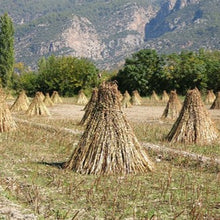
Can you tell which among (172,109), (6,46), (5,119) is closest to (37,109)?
(172,109)

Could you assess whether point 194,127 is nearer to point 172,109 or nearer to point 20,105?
point 172,109

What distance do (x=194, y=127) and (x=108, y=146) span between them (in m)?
4.28

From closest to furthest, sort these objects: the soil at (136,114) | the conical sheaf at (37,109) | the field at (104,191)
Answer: the field at (104,191) → the soil at (136,114) → the conical sheaf at (37,109)

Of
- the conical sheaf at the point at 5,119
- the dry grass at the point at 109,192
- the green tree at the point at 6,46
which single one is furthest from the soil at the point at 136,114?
the green tree at the point at 6,46

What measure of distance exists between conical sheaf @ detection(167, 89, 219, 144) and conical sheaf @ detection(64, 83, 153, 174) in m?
3.51

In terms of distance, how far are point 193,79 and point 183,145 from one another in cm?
2965

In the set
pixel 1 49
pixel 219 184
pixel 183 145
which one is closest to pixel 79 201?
pixel 219 184

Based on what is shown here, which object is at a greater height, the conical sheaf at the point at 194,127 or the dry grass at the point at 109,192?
the conical sheaf at the point at 194,127

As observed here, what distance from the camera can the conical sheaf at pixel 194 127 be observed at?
35.2 feet

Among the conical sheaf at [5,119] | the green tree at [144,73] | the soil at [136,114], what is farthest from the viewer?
the green tree at [144,73]

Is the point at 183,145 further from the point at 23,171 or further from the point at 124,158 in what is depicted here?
the point at 23,171

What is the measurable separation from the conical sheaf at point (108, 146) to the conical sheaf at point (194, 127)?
3.51 meters

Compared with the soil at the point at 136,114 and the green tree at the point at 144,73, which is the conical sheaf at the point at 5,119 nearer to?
the soil at the point at 136,114

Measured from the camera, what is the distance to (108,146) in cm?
720
